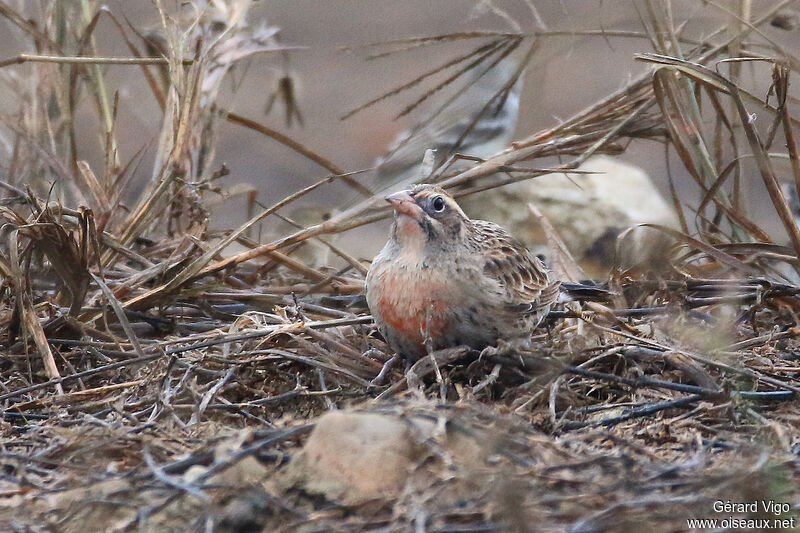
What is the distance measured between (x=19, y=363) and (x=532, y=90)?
2594mm

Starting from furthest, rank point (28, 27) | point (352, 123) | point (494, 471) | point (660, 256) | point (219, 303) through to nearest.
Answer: point (352, 123) < point (28, 27) < point (219, 303) < point (660, 256) < point (494, 471)

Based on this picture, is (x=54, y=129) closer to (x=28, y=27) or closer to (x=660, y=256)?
(x=28, y=27)

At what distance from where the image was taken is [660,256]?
401cm

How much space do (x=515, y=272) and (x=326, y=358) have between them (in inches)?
35.8

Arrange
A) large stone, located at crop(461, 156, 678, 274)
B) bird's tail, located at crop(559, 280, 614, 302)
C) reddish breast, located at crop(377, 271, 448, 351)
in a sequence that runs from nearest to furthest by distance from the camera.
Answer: reddish breast, located at crop(377, 271, 448, 351) → bird's tail, located at crop(559, 280, 614, 302) → large stone, located at crop(461, 156, 678, 274)

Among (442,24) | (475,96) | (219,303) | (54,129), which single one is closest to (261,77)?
(442,24)

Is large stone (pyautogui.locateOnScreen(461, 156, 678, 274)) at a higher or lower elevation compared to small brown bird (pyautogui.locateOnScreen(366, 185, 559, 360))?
lower

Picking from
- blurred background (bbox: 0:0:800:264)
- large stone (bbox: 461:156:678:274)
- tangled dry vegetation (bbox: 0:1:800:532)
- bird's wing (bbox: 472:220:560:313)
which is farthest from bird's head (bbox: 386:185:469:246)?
blurred background (bbox: 0:0:800:264)

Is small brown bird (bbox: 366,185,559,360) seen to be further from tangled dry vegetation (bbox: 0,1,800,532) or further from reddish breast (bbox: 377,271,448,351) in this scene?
tangled dry vegetation (bbox: 0,1,800,532)

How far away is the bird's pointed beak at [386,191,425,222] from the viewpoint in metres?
4.09

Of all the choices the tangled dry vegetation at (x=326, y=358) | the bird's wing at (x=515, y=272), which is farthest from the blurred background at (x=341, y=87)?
the bird's wing at (x=515, y=272)

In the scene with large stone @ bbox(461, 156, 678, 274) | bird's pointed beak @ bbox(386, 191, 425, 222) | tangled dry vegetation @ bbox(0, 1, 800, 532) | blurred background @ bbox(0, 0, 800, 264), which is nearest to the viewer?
tangled dry vegetation @ bbox(0, 1, 800, 532)

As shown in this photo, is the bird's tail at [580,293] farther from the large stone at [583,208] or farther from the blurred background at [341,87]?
the blurred background at [341,87]

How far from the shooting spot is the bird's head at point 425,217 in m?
4.11
